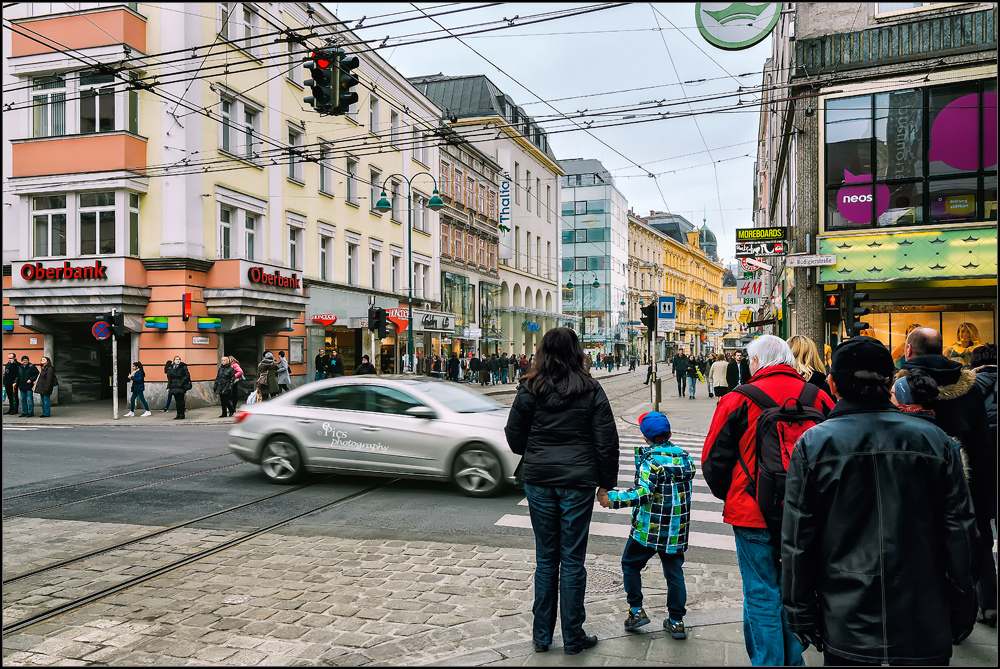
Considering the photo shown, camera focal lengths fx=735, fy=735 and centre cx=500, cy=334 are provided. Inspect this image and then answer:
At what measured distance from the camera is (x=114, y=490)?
974 cm

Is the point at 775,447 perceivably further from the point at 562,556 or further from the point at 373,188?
the point at 373,188

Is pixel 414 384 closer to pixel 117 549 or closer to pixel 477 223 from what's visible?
pixel 117 549

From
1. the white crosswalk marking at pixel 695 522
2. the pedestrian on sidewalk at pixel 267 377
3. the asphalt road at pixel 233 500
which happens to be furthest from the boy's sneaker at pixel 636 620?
the pedestrian on sidewalk at pixel 267 377

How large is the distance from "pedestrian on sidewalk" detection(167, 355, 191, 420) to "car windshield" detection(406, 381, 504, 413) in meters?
13.1

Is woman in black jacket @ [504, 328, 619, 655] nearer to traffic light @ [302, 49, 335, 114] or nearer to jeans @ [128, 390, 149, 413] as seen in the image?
traffic light @ [302, 49, 335, 114]

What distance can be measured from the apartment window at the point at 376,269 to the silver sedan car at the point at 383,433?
2612 cm

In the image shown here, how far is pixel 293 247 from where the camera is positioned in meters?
29.7

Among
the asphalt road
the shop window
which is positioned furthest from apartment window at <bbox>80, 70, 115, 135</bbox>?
the shop window

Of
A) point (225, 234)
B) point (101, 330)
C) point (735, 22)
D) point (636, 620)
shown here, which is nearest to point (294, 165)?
point (225, 234)

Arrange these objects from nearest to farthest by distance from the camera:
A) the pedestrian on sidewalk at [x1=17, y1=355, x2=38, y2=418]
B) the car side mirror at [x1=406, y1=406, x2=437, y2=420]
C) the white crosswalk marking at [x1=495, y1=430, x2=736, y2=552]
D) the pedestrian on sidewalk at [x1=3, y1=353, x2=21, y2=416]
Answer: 1. the white crosswalk marking at [x1=495, y1=430, x2=736, y2=552]
2. the car side mirror at [x1=406, y1=406, x2=437, y2=420]
3. the pedestrian on sidewalk at [x1=17, y1=355, x2=38, y2=418]
4. the pedestrian on sidewalk at [x1=3, y1=353, x2=21, y2=416]

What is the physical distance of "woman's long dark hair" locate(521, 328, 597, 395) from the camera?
14.5 ft

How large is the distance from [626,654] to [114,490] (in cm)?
801

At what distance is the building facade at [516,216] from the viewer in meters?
51.3

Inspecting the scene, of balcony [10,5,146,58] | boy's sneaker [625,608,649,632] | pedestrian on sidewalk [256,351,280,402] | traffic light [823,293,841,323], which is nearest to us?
boy's sneaker [625,608,649,632]
